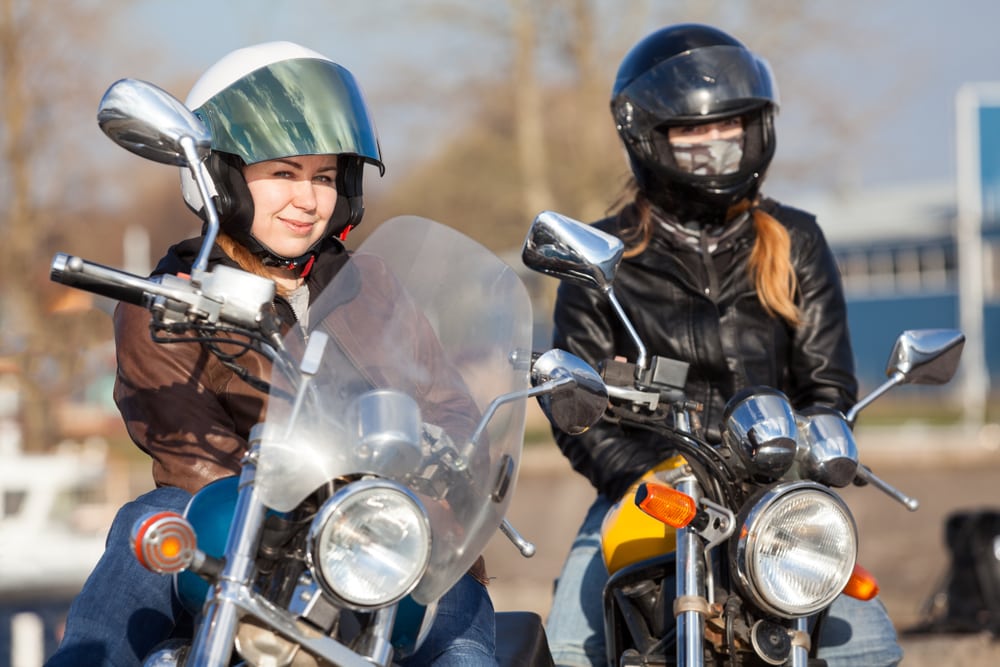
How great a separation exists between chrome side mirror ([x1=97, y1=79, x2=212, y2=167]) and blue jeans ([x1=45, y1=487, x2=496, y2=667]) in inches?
29.0

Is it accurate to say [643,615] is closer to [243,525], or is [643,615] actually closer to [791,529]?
[791,529]

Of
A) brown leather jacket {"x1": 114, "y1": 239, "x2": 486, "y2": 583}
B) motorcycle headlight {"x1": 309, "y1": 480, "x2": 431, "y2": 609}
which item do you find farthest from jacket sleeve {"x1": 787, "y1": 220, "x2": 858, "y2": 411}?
motorcycle headlight {"x1": 309, "y1": 480, "x2": 431, "y2": 609}

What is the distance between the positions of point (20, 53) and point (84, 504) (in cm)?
801

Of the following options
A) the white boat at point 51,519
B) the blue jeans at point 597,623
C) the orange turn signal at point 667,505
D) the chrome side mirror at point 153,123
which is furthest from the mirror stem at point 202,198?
the white boat at point 51,519

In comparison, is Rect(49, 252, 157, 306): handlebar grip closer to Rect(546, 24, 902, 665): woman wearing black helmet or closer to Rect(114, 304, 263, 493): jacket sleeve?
Rect(114, 304, 263, 493): jacket sleeve

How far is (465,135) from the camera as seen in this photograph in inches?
1015

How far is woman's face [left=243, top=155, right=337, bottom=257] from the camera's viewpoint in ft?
10.7

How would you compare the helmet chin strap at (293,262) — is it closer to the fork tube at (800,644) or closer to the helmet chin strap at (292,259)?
the helmet chin strap at (292,259)

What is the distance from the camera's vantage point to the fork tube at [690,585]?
2945mm

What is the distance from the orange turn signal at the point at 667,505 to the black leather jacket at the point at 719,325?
102cm

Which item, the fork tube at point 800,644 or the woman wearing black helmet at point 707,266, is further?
the woman wearing black helmet at point 707,266

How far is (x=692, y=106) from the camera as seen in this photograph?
4027 mm

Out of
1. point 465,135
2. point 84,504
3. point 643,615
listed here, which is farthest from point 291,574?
point 465,135

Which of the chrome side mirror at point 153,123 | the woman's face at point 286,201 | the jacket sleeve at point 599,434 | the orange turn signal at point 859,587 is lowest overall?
the orange turn signal at point 859,587
